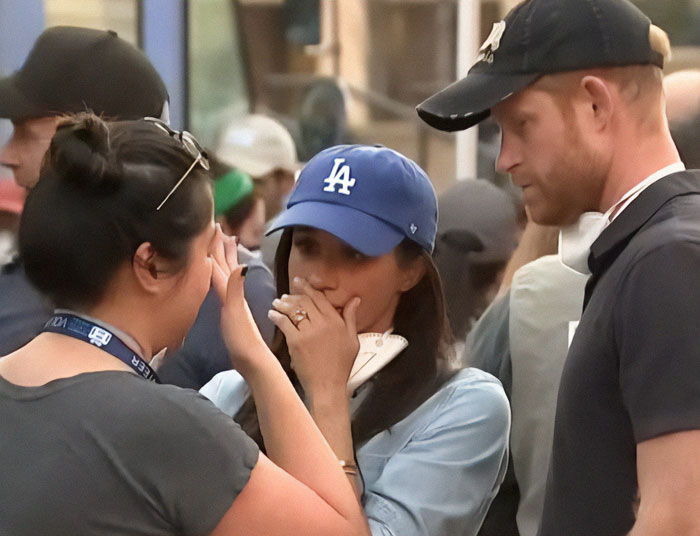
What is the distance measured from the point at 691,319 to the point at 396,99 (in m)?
7.37

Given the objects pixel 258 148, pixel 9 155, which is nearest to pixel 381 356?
pixel 9 155

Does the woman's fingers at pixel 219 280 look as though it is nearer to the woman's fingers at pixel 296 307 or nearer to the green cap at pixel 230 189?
the woman's fingers at pixel 296 307

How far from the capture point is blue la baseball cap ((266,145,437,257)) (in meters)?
2.15

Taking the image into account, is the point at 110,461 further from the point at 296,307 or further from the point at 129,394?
the point at 296,307

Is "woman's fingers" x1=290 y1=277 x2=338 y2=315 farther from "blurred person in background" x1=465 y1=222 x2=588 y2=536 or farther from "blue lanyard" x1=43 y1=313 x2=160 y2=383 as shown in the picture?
"blurred person in background" x1=465 y1=222 x2=588 y2=536

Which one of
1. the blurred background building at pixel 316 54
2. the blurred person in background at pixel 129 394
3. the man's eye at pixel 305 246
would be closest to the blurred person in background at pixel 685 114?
the man's eye at pixel 305 246

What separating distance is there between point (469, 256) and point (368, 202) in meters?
1.32

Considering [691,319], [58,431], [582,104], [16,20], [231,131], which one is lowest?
[231,131]

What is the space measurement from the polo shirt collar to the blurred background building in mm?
3480

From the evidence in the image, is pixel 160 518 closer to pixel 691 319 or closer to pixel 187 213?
pixel 187 213

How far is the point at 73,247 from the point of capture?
157 centimetres

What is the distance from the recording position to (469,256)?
11.3 ft

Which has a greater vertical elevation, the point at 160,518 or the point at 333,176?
the point at 333,176

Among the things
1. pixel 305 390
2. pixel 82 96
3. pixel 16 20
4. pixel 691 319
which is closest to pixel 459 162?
pixel 16 20
